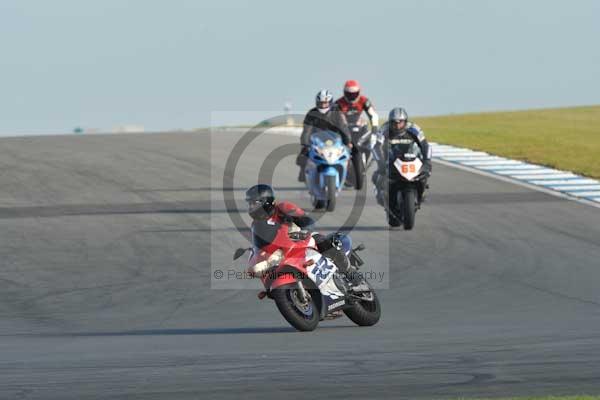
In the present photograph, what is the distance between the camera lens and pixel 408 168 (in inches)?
762

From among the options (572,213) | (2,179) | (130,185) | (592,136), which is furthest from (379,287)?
(592,136)

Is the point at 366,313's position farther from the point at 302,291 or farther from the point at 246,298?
the point at 246,298

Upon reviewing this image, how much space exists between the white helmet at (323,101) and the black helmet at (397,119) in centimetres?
295

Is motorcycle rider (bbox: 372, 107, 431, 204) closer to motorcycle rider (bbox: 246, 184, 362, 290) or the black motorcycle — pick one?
the black motorcycle

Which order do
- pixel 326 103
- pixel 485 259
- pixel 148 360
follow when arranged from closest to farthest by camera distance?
1. pixel 148 360
2. pixel 485 259
3. pixel 326 103

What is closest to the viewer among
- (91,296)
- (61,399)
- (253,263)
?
(61,399)

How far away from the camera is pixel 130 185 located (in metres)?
25.3

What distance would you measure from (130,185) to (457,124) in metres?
16.3

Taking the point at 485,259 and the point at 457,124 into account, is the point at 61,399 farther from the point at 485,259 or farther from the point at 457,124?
the point at 457,124

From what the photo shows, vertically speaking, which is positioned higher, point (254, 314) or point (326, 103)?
point (326, 103)

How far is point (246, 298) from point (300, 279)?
342 cm

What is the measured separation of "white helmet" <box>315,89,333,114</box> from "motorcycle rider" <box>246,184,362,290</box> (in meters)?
10.8

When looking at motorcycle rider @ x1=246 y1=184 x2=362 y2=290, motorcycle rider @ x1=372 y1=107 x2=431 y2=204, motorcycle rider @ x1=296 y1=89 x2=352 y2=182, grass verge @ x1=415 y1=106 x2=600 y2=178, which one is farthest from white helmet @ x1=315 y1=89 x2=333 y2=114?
motorcycle rider @ x1=246 y1=184 x2=362 y2=290

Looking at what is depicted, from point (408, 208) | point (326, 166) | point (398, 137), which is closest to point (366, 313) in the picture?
point (408, 208)
